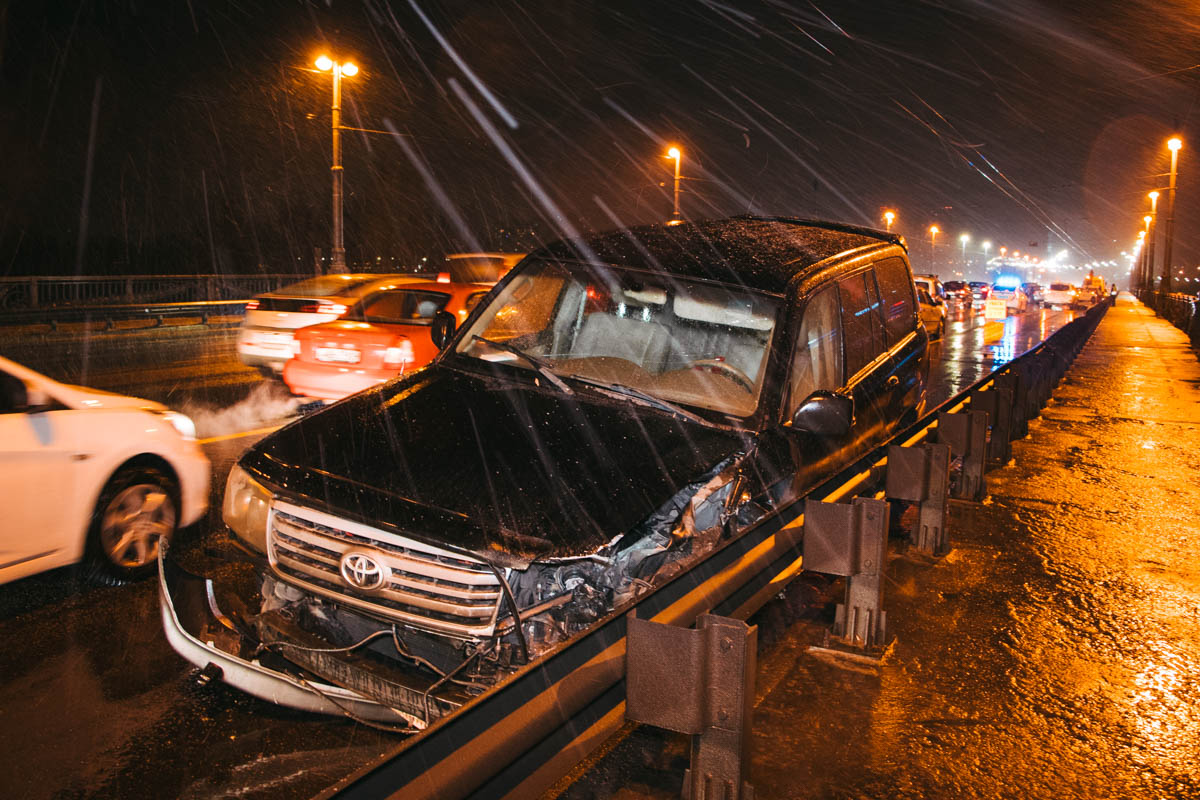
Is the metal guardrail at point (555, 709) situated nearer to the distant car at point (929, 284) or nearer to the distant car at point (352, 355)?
the distant car at point (352, 355)

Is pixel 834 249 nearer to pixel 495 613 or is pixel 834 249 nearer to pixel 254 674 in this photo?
pixel 495 613

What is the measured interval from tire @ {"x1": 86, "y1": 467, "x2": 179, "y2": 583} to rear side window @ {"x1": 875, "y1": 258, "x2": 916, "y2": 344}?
15.3 feet

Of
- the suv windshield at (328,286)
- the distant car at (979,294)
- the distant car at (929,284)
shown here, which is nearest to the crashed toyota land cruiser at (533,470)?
the suv windshield at (328,286)

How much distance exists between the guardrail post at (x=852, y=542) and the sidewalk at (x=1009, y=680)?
41 centimetres

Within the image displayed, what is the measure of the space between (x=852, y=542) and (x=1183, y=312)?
3549cm

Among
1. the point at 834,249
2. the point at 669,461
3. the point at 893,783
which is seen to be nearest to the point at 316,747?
the point at 669,461

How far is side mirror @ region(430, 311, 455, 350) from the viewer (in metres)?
5.54

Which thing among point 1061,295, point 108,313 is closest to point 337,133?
point 108,313

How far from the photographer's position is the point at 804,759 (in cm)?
371

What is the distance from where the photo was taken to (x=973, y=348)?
84.1 feet

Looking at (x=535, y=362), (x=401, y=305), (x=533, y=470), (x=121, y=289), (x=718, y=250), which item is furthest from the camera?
(x=121, y=289)

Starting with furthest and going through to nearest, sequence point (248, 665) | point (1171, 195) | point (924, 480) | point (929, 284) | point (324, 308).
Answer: point (1171, 195) < point (929, 284) < point (324, 308) < point (924, 480) < point (248, 665)

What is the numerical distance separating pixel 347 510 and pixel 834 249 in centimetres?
378

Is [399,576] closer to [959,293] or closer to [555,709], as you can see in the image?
[555,709]
